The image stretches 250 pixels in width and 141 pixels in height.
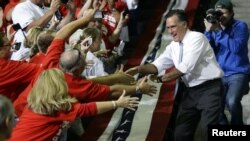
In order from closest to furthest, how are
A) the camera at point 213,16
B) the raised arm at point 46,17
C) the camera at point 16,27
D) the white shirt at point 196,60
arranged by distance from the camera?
the white shirt at point 196,60 < the camera at point 213,16 < the raised arm at point 46,17 < the camera at point 16,27

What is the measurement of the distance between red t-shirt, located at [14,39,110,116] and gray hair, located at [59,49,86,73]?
62 mm

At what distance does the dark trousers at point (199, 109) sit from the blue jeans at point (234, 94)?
16.6 inches

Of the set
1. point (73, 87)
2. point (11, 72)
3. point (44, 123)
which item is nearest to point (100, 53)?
point (11, 72)

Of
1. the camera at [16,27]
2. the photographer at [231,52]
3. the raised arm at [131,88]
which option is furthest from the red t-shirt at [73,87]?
the photographer at [231,52]

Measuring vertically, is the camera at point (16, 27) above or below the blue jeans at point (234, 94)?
above

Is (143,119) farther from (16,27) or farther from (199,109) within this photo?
(16,27)

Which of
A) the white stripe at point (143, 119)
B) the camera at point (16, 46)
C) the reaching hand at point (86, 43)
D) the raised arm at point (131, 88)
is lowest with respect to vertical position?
the white stripe at point (143, 119)

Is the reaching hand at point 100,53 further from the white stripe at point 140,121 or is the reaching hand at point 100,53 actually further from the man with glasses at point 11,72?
the man with glasses at point 11,72

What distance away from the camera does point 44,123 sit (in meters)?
4.66

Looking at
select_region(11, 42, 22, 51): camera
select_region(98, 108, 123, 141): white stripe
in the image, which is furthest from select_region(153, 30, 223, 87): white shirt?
select_region(11, 42, 22, 51): camera

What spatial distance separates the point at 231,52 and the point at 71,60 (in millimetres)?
2022

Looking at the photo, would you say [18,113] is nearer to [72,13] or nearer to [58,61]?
[58,61]

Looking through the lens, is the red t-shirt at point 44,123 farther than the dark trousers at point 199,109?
No

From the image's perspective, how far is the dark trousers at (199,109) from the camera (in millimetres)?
5691
